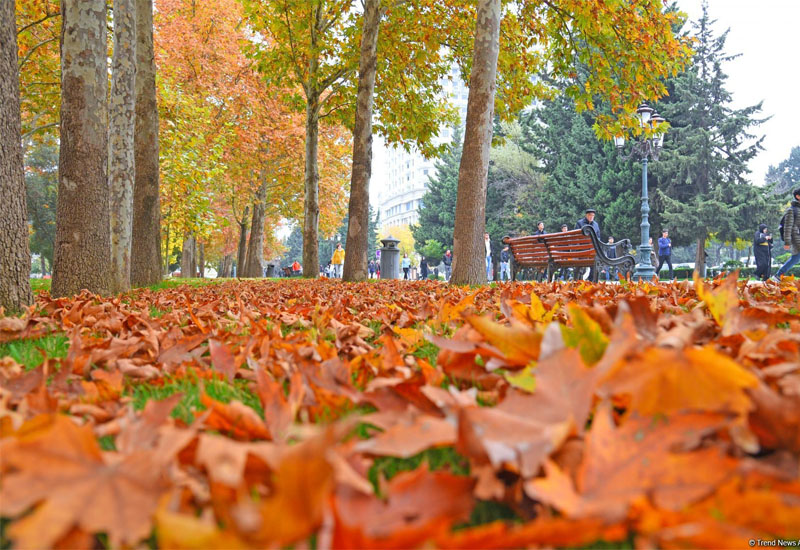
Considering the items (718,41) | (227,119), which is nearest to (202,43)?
(227,119)

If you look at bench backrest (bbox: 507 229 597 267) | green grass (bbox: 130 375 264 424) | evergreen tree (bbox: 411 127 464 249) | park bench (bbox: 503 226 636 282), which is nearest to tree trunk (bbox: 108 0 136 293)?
green grass (bbox: 130 375 264 424)

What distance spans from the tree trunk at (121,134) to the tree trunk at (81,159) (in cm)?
206

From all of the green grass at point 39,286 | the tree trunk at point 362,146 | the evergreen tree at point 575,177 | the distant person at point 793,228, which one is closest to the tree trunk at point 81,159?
the green grass at point 39,286

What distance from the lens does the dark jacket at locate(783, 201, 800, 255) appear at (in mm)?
10016

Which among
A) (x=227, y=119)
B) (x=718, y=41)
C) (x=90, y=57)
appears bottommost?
(x=90, y=57)

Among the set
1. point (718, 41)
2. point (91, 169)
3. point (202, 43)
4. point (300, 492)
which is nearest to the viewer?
point (300, 492)

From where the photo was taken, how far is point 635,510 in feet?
2.42

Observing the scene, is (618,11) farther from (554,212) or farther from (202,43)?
(554,212)

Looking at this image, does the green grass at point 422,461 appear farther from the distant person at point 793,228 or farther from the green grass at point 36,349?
the distant person at point 793,228

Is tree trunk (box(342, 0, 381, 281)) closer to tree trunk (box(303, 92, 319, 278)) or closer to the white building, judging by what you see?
tree trunk (box(303, 92, 319, 278))

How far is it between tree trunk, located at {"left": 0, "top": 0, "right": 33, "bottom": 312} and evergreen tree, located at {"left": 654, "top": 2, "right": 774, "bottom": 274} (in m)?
32.6

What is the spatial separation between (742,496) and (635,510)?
135mm

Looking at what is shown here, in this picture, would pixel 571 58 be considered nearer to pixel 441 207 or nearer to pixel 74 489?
pixel 74 489

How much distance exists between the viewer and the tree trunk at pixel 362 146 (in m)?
10.9
